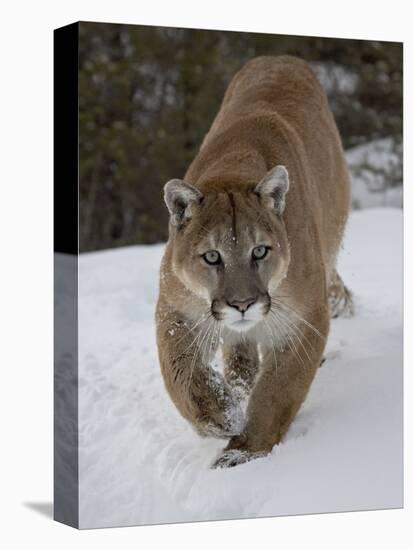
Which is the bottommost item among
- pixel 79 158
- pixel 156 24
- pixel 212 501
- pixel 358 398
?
pixel 212 501

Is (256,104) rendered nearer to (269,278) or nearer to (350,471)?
(269,278)

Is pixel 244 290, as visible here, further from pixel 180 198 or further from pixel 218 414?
pixel 218 414

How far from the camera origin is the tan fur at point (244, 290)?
6660 mm

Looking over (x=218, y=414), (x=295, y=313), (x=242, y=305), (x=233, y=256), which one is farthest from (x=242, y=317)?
(x=218, y=414)

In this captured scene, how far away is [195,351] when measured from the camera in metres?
7.00

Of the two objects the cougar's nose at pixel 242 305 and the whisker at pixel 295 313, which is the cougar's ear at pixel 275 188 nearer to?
the whisker at pixel 295 313

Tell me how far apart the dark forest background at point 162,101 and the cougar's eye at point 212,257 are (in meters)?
1.02

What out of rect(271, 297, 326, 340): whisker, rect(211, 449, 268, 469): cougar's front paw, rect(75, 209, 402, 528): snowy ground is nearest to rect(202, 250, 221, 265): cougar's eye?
rect(271, 297, 326, 340): whisker

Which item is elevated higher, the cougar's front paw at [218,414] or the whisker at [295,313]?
the whisker at [295,313]

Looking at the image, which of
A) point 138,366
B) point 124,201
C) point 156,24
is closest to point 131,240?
point 124,201

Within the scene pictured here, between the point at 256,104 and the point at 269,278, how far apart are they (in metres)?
1.70

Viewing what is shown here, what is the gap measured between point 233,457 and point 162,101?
2435 mm

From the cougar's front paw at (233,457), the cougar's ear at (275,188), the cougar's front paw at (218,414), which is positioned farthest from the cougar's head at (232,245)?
the cougar's front paw at (233,457)

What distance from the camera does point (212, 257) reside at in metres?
6.65
